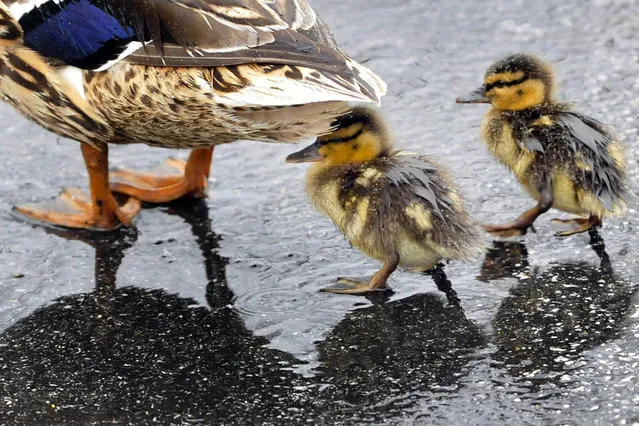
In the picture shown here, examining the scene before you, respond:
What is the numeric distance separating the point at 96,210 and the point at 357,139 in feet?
4.04

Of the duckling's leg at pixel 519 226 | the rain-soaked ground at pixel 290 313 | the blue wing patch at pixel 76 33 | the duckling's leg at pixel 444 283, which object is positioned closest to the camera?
the rain-soaked ground at pixel 290 313

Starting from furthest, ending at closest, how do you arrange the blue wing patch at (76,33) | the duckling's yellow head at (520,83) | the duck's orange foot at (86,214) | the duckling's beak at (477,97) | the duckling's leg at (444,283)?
the duck's orange foot at (86,214) < the duckling's beak at (477,97) < the duckling's yellow head at (520,83) < the blue wing patch at (76,33) < the duckling's leg at (444,283)

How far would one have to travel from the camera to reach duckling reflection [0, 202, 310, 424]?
3248 millimetres

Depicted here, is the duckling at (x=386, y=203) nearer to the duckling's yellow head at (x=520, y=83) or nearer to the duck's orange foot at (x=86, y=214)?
the duckling's yellow head at (x=520, y=83)

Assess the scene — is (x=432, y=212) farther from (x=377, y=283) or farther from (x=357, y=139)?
(x=357, y=139)

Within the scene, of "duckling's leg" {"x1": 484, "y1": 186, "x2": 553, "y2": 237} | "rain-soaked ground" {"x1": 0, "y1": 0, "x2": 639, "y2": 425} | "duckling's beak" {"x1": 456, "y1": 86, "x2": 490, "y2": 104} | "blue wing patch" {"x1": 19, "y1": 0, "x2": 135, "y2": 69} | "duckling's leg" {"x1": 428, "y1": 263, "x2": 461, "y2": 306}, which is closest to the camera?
"rain-soaked ground" {"x1": 0, "y1": 0, "x2": 639, "y2": 425}

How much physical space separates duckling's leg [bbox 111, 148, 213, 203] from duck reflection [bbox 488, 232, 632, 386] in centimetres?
139

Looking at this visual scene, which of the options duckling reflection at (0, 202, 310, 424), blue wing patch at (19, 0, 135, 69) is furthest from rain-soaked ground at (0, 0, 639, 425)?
blue wing patch at (19, 0, 135, 69)

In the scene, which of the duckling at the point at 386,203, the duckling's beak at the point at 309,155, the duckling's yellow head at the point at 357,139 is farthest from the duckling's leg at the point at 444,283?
the duckling's beak at the point at 309,155

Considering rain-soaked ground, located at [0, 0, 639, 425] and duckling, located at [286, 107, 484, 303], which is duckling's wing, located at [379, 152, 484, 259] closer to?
duckling, located at [286, 107, 484, 303]

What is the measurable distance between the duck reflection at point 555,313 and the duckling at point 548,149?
0.56 ft

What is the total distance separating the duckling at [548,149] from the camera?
13.3 ft

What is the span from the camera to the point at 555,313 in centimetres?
362

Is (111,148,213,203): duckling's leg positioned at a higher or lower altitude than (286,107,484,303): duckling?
lower
